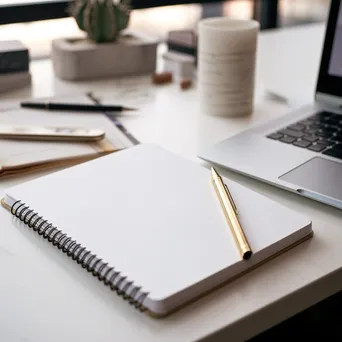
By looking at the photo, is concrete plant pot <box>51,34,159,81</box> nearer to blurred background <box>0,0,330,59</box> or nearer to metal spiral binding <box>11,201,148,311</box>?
blurred background <box>0,0,330,59</box>

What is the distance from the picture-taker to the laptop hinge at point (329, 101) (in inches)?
35.7

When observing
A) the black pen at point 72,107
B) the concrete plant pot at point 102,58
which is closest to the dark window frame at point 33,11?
the concrete plant pot at point 102,58

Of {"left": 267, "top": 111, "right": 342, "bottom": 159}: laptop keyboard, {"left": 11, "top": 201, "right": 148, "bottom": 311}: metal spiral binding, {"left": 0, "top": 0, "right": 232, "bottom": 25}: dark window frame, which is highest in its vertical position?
{"left": 0, "top": 0, "right": 232, "bottom": 25}: dark window frame

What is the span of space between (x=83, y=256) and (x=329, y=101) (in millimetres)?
495

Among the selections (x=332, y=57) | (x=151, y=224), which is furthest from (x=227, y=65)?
(x=151, y=224)

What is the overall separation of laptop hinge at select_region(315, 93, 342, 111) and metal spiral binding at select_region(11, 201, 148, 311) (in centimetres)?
47

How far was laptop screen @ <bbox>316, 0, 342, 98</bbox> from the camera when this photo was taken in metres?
0.90

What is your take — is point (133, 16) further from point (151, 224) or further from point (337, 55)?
point (151, 224)

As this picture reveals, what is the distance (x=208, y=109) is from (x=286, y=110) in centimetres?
12

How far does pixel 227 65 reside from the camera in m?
0.90

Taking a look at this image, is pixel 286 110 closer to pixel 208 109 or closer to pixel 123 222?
pixel 208 109

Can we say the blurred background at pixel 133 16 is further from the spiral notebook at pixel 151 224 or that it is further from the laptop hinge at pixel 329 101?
the spiral notebook at pixel 151 224

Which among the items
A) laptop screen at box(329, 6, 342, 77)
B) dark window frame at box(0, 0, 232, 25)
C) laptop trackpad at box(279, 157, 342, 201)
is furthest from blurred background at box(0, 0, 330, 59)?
laptop trackpad at box(279, 157, 342, 201)

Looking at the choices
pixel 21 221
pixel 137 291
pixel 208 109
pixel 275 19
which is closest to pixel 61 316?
pixel 137 291
